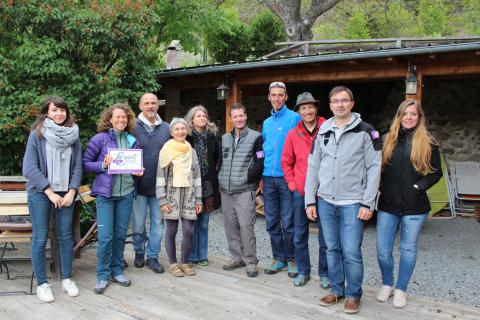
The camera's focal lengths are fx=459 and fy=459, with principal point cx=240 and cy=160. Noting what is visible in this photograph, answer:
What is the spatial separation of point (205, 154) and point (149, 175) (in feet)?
1.85

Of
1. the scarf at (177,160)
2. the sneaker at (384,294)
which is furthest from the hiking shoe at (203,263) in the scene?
the sneaker at (384,294)

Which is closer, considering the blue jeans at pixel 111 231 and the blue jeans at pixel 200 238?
the blue jeans at pixel 111 231

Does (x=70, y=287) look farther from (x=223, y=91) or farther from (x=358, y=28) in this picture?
(x=358, y=28)

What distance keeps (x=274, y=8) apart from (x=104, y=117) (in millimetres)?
12675

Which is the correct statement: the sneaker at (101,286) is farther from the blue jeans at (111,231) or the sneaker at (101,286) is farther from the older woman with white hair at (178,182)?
the older woman with white hair at (178,182)

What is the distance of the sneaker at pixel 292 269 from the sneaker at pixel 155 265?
1180 millimetres

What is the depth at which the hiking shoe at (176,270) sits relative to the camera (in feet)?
13.8

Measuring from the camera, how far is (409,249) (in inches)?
134

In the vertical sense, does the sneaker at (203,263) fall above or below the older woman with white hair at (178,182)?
below

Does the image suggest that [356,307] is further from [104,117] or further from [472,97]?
[472,97]

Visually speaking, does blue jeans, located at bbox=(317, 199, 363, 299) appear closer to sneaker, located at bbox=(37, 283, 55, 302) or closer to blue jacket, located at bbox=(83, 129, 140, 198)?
blue jacket, located at bbox=(83, 129, 140, 198)

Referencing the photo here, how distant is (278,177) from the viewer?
400cm

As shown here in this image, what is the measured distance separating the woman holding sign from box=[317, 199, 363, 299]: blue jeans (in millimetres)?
1609

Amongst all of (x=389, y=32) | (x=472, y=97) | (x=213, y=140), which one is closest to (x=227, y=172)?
(x=213, y=140)
